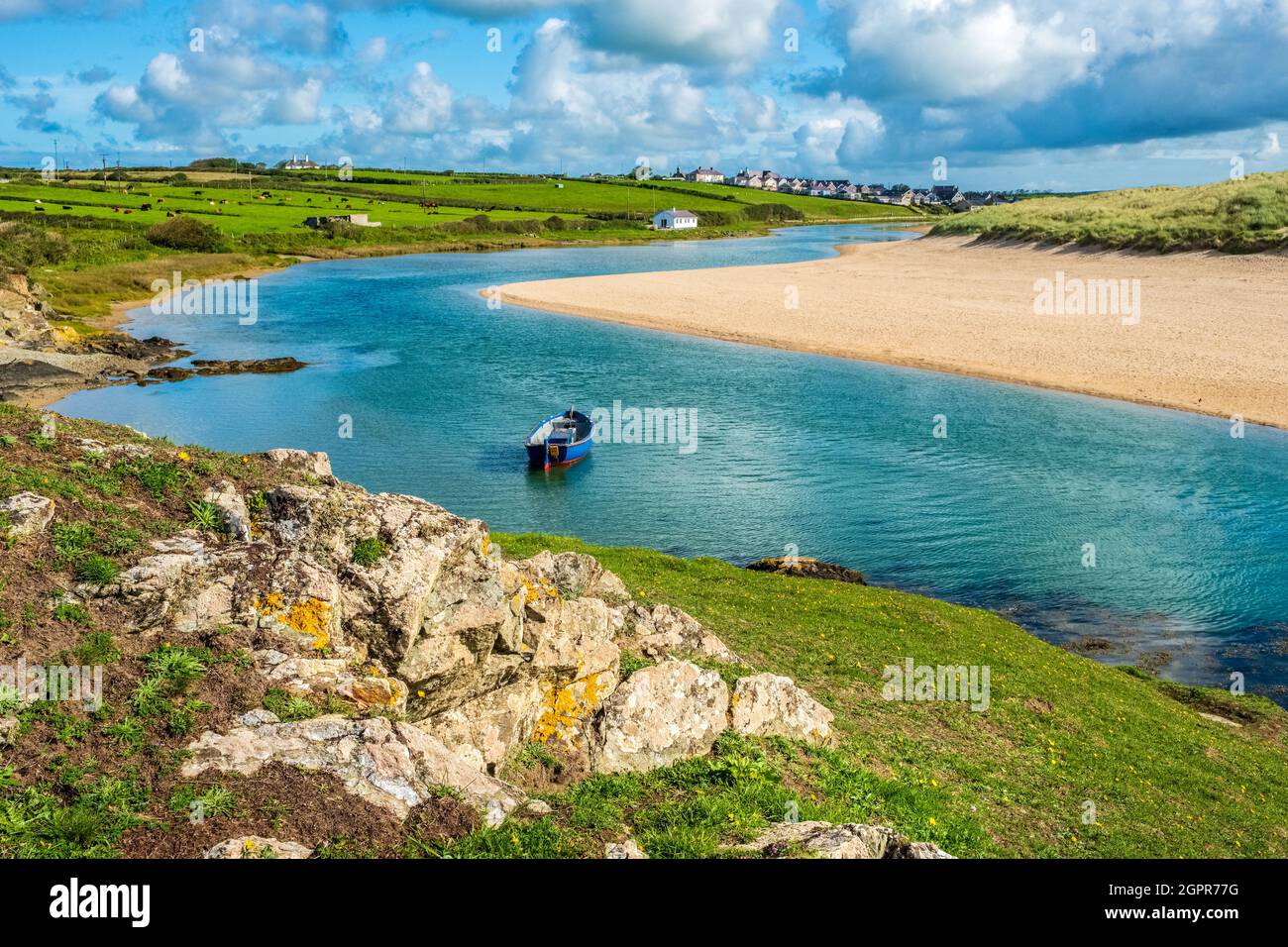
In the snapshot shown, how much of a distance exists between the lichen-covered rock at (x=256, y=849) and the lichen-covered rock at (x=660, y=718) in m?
4.73

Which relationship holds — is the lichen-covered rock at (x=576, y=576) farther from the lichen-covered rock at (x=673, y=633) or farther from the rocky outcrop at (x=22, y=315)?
the rocky outcrop at (x=22, y=315)

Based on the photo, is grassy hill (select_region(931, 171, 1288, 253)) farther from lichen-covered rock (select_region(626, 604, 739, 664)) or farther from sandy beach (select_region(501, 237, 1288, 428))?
lichen-covered rock (select_region(626, 604, 739, 664))

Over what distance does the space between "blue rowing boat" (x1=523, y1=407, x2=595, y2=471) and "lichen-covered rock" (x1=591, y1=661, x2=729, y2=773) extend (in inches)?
1117

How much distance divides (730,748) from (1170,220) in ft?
313

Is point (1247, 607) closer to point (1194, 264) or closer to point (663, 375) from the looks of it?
point (663, 375)

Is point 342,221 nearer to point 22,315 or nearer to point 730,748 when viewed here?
point 22,315

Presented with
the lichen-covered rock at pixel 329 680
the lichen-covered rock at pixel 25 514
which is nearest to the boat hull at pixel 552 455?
the lichen-covered rock at pixel 329 680

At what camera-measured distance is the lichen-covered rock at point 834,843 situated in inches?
340

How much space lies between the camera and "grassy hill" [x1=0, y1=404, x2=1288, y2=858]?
314 inches

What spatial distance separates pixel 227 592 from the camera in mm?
10391

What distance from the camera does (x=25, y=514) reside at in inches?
399

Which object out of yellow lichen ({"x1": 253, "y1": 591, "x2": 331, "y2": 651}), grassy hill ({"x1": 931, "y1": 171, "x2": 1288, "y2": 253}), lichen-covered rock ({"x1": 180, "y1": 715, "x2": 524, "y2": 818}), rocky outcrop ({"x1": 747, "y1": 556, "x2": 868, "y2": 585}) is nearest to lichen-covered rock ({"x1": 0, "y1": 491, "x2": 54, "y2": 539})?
yellow lichen ({"x1": 253, "y1": 591, "x2": 331, "y2": 651})
